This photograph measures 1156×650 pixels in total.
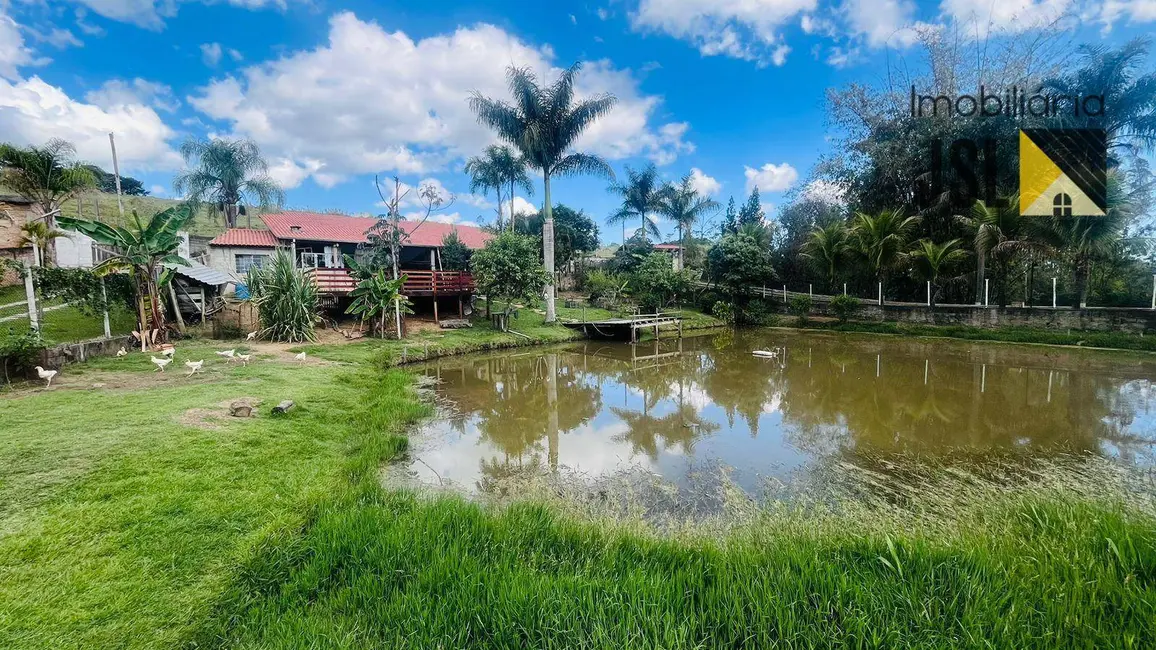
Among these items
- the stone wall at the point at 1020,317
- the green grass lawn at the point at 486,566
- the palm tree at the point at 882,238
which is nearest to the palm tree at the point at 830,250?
the palm tree at the point at 882,238

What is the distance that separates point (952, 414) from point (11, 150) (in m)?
22.1

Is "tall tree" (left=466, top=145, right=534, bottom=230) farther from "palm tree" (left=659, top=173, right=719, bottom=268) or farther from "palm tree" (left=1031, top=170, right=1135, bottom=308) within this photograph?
"palm tree" (left=1031, top=170, right=1135, bottom=308)

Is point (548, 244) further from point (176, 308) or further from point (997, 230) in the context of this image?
point (997, 230)

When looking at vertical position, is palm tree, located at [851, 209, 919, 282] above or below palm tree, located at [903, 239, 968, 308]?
above

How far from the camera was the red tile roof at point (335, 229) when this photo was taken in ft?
64.6

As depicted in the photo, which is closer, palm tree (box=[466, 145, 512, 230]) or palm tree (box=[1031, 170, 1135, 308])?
palm tree (box=[1031, 170, 1135, 308])

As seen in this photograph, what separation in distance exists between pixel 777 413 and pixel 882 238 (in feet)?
42.0

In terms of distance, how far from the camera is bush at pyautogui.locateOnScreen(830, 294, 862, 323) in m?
18.4

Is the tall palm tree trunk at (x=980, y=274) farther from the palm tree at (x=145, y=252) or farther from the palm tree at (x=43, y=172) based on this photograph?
the palm tree at (x=43, y=172)

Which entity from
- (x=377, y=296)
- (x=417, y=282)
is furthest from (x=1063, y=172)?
(x=377, y=296)

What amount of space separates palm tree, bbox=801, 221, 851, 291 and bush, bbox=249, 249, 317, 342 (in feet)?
61.6

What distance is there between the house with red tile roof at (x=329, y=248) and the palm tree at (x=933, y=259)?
53.2ft

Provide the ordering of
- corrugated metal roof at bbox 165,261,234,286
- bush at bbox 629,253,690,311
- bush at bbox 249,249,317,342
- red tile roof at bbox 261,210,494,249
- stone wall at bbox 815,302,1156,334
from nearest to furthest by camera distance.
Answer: bush at bbox 249,249,317,342
corrugated metal roof at bbox 165,261,234,286
stone wall at bbox 815,302,1156,334
red tile roof at bbox 261,210,494,249
bush at bbox 629,253,690,311

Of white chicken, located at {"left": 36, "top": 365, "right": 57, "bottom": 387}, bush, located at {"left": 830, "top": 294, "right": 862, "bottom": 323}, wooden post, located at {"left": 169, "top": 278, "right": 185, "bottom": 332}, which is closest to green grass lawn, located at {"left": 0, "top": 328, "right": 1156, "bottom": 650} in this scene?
white chicken, located at {"left": 36, "top": 365, "right": 57, "bottom": 387}
